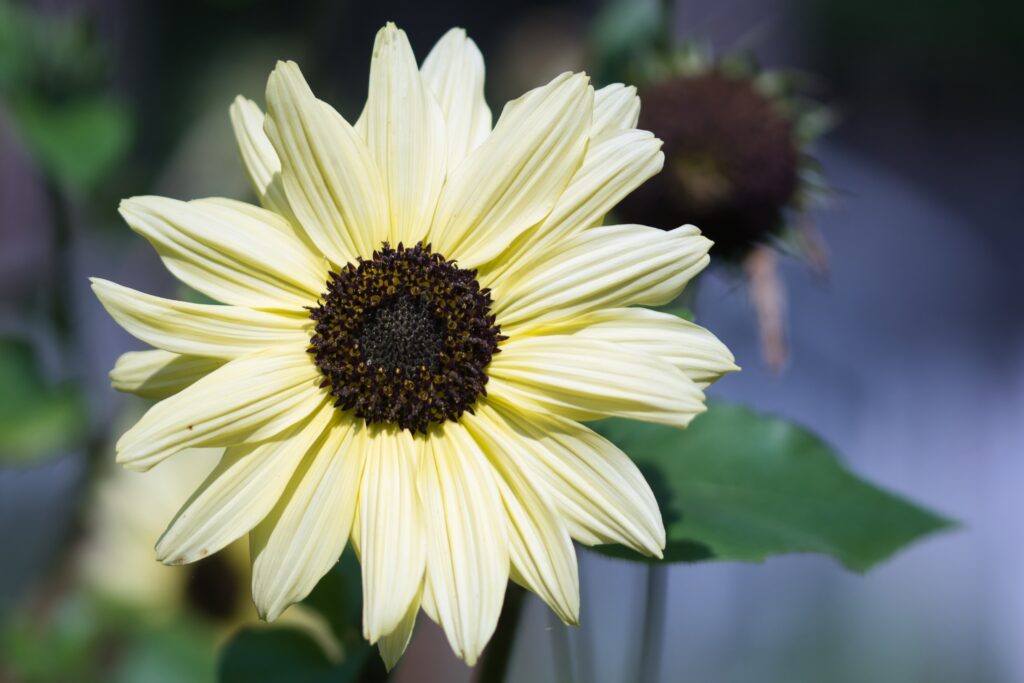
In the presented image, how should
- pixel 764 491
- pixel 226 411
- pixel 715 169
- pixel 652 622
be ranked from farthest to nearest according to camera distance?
pixel 715 169 → pixel 652 622 → pixel 764 491 → pixel 226 411

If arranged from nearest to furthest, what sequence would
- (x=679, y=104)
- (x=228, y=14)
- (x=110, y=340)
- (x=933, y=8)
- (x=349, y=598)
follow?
1. (x=349, y=598)
2. (x=679, y=104)
3. (x=110, y=340)
4. (x=228, y=14)
5. (x=933, y=8)

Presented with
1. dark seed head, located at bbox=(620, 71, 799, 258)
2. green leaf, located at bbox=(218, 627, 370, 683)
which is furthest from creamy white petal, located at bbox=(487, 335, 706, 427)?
dark seed head, located at bbox=(620, 71, 799, 258)

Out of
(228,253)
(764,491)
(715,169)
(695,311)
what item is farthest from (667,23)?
(228,253)

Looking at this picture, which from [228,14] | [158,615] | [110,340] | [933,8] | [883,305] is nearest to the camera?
[158,615]

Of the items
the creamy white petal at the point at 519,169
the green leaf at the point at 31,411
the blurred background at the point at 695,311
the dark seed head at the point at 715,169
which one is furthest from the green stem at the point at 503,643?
the green leaf at the point at 31,411

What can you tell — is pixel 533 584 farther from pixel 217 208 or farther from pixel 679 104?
pixel 679 104

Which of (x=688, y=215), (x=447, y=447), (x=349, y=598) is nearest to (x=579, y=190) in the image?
(x=447, y=447)

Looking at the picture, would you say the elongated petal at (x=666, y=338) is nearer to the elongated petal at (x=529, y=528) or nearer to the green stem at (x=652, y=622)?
the elongated petal at (x=529, y=528)

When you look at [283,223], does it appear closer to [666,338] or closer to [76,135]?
[666,338]
